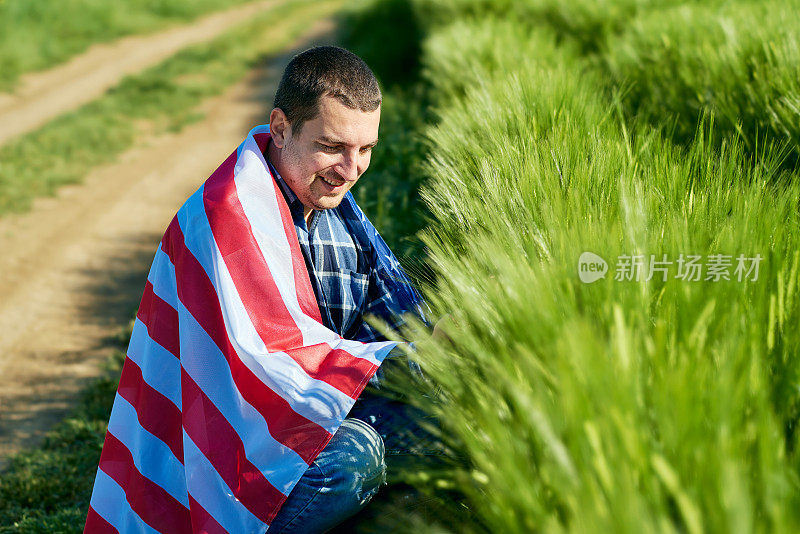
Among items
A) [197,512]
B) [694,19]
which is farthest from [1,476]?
[694,19]

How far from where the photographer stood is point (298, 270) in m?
1.66

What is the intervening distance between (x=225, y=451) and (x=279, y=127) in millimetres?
786

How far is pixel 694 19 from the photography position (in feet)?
11.6

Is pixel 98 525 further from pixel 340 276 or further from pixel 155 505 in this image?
pixel 340 276

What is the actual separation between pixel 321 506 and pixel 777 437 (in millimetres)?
939

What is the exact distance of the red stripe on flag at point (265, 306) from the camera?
1.51 meters

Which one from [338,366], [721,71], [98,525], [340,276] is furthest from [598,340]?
[721,71]

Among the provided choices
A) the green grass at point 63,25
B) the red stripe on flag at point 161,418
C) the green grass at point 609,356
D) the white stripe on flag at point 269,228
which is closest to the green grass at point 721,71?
the green grass at point 609,356

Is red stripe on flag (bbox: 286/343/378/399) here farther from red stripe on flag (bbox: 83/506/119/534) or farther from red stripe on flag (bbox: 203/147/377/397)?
red stripe on flag (bbox: 83/506/119/534)

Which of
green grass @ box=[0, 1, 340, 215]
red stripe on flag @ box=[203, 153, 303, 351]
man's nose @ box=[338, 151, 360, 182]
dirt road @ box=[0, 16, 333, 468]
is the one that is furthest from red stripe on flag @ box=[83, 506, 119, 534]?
green grass @ box=[0, 1, 340, 215]

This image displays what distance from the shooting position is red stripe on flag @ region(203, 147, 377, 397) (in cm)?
151

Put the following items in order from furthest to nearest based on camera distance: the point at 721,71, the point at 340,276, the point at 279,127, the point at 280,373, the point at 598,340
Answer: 1. the point at 721,71
2. the point at 340,276
3. the point at 279,127
4. the point at 280,373
5. the point at 598,340

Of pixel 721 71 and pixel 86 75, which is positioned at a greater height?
pixel 86 75

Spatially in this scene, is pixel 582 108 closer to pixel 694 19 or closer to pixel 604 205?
pixel 604 205
